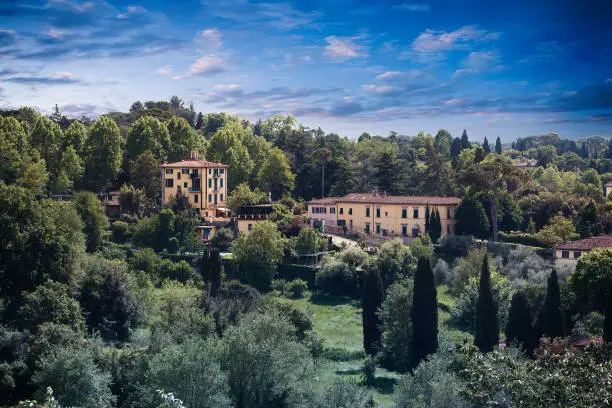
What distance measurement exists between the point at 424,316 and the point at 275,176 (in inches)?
1396

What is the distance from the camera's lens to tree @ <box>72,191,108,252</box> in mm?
50844

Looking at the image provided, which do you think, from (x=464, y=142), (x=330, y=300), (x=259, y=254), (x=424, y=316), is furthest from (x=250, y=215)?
(x=464, y=142)

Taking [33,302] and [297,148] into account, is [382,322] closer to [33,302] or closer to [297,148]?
[33,302]

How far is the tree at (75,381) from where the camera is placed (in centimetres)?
2769

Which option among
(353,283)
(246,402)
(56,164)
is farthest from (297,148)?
(246,402)

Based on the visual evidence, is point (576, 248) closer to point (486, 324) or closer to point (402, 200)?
point (486, 324)

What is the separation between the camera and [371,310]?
40.4m

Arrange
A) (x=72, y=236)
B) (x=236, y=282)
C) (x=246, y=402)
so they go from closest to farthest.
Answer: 1. (x=246, y=402)
2. (x=72, y=236)
3. (x=236, y=282)

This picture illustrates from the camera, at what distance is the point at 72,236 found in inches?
1668

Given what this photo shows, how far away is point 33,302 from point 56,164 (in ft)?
104

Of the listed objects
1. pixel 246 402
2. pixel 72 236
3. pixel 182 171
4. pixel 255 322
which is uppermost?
pixel 182 171

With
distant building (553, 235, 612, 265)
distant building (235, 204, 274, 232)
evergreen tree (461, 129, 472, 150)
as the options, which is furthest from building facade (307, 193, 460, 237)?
evergreen tree (461, 129, 472, 150)

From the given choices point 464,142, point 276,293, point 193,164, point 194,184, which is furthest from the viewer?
point 464,142

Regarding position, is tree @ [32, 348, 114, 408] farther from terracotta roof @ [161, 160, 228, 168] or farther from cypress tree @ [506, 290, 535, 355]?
terracotta roof @ [161, 160, 228, 168]
